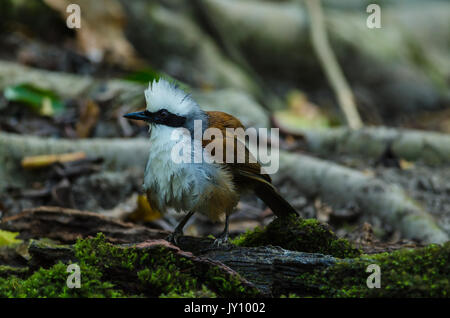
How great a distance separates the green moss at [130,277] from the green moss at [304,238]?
0.68m

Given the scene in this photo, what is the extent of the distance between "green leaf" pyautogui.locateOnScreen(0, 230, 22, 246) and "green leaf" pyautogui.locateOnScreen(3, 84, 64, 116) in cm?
276

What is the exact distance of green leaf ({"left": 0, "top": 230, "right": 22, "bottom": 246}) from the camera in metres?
3.52

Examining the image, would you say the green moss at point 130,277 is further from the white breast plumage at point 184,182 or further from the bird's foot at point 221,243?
the white breast plumage at point 184,182

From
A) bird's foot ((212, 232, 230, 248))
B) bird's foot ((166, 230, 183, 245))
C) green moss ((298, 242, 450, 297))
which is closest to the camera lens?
green moss ((298, 242, 450, 297))

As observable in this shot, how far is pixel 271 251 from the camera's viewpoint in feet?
8.70

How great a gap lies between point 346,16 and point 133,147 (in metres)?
7.80

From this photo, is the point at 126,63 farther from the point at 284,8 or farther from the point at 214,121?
the point at 214,121

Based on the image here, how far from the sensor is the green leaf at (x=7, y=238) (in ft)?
11.6

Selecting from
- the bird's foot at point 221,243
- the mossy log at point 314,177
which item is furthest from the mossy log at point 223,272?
the mossy log at point 314,177

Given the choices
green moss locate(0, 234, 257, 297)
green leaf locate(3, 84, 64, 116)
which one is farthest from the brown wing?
green leaf locate(3, 84, 64, 116)

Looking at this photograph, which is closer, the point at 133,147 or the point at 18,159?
the point at 18,159

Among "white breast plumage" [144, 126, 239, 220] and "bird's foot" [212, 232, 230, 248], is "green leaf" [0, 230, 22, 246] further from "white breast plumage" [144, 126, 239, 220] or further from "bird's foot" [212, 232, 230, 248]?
"bird's foot" [212, 232, 230, 248]

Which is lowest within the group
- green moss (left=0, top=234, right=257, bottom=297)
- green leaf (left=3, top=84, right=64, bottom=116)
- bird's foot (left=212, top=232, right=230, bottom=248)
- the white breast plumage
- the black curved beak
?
green moss (left=0, top=234, right=257, bottom=297)
